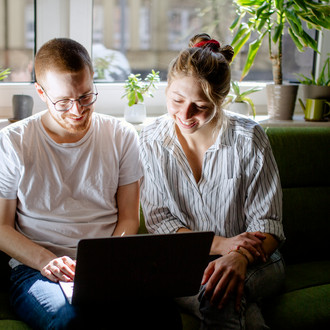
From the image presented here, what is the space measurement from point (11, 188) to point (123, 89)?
1057mm

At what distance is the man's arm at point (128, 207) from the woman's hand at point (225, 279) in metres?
0.33

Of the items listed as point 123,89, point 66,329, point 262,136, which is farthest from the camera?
point 123,89

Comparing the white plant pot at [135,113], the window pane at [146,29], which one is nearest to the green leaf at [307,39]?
the window pane at [146,29]

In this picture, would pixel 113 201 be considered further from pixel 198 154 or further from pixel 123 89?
pixel 123 89

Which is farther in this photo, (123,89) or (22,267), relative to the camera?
(123,89)

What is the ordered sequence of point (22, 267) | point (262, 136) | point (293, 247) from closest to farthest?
point (22, 267) < point (262, 136) < point (293, 247)

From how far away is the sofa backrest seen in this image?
2.18 m

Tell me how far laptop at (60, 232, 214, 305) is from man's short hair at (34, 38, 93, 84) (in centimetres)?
64

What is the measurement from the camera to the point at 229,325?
5.14 feet

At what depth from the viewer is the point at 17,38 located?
8.10 ft

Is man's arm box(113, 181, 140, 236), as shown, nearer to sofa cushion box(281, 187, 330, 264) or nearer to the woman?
the woman

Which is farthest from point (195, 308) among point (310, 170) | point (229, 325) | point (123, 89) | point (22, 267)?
point (123, 89)

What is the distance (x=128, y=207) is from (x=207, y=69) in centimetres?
54

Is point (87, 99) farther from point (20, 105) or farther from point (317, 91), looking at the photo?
point (317, 91)
